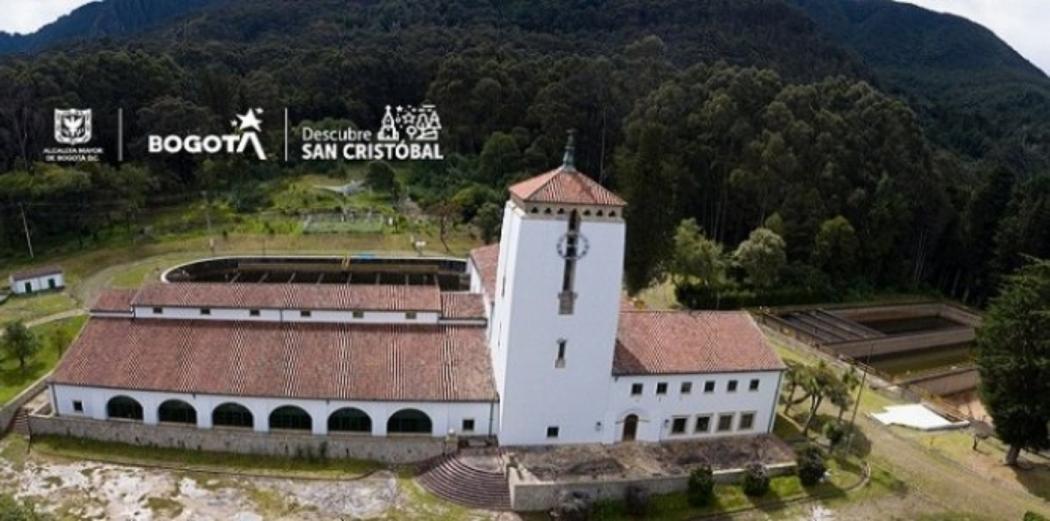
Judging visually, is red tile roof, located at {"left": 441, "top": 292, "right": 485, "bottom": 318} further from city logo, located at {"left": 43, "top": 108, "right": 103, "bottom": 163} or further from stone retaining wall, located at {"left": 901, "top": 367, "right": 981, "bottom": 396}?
city logo, located at {"left": 43, "top": 108, "right": 103, "bottom": 163}

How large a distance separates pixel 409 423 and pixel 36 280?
33358 millimetres

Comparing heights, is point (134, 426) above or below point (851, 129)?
below

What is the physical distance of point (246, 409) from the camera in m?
28.0

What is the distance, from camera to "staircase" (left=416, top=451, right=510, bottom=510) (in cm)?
2602

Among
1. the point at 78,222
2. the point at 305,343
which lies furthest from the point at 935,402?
the point at 78,222

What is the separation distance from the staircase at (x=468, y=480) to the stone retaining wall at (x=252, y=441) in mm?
936

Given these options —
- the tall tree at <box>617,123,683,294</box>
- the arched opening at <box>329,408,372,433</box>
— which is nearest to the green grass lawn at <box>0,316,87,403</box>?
the arched opening at <box>329,408,372,433</box>

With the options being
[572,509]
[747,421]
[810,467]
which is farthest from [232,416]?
[810,467]

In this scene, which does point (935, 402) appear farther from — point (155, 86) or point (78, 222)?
point (155, 86)

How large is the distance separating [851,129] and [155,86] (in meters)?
72.2

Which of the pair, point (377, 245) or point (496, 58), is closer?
point (377, 245)

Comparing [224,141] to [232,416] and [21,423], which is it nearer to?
[21,423]

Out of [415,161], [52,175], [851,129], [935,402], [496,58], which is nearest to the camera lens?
[935,402]

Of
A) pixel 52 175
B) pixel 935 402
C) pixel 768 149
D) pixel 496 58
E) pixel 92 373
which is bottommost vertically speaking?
pixel 935 402
